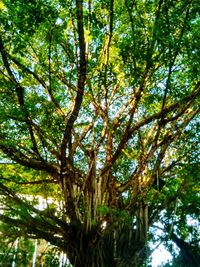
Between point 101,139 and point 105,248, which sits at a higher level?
point 101,139

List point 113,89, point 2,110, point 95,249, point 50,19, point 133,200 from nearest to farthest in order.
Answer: point 50,19
point 2,110
point 95,249
point 133,200
point 113,89

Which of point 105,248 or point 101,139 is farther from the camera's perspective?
point 101,139

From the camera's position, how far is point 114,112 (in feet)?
23.7

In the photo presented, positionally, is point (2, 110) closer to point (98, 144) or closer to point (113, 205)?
point (98, 144)

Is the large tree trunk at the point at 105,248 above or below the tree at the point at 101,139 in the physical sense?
below

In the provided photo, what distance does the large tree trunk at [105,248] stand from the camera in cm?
550

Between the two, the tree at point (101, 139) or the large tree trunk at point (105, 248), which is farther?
the large tree trunk at point (105, 248)

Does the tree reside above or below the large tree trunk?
above

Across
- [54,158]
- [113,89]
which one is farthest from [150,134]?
[54,158]

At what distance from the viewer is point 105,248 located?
563 cm

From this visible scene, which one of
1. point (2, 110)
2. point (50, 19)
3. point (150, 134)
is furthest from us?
point (150, 134)

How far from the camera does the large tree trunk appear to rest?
18.0 ft

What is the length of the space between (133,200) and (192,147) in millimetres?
1329

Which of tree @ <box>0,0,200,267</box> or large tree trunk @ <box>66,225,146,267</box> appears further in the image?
large tree trunk @ <box>66,225,146,267</box>
